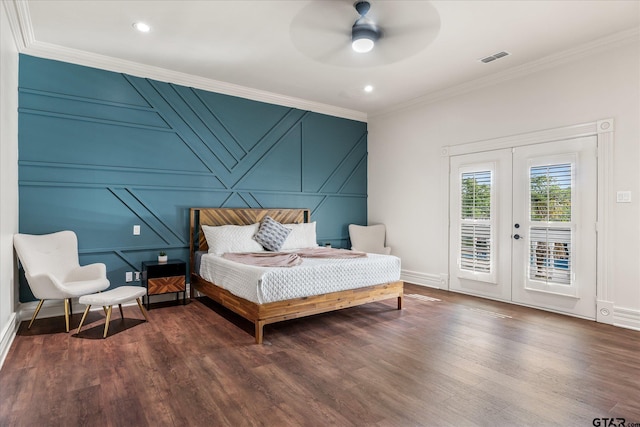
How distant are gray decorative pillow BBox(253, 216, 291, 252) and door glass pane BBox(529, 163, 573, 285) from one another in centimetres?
326

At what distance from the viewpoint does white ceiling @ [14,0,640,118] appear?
312 centimetres

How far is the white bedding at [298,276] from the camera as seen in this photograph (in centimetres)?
315

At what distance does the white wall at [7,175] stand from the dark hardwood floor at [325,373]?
264 millimetres

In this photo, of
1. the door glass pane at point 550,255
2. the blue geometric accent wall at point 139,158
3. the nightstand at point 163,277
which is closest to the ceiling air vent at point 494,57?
the door glass pane at point 550,255

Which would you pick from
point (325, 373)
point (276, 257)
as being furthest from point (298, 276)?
point (325, 373)

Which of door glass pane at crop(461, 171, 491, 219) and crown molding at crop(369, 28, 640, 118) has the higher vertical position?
crown molding at crop(369, 28, 640, 118)

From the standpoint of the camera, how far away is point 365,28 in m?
3.18

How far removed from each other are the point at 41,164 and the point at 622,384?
5690mm

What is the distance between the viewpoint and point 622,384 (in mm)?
2375

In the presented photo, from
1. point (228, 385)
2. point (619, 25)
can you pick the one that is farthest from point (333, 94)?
point (228, 385)

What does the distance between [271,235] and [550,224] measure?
3.54 m

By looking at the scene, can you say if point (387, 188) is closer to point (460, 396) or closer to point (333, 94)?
point (333, 94)

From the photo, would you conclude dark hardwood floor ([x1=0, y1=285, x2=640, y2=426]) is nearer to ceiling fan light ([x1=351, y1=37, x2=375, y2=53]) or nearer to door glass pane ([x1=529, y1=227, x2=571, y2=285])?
door glass pane ([x1=529, y1=227, x2=571, y2=285])

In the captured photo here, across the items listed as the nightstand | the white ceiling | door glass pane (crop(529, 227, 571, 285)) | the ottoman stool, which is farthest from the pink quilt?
the white ceiling
